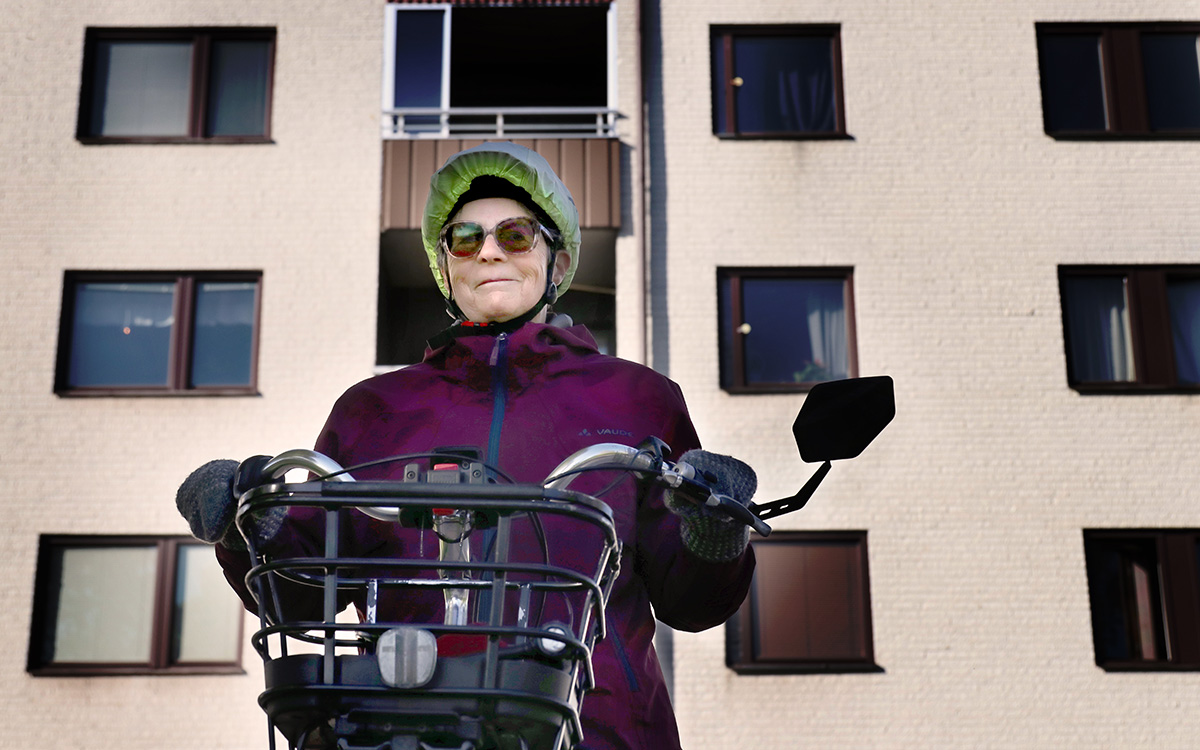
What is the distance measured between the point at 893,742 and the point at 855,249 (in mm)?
4981

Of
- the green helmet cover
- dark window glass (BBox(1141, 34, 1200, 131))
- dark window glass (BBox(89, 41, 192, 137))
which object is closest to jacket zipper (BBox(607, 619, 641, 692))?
the green helmet cover

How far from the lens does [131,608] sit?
12.9 m

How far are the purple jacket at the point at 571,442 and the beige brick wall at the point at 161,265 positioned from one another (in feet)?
35.6

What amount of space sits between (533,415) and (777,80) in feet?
42.3

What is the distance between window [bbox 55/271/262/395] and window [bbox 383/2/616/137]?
2.55m

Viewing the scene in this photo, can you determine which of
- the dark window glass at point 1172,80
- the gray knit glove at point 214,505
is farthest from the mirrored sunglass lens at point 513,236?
the dark window glass at point 1172,80

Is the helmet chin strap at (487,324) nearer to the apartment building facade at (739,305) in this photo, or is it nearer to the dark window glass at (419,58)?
the apartment building facade at (739,305)

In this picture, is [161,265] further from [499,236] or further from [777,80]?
[499,236]

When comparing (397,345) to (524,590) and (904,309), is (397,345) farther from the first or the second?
(524,590)

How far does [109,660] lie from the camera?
12.9 metres

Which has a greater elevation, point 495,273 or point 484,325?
point 495,273

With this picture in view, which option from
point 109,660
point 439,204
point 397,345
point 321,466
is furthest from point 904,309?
point 321,466

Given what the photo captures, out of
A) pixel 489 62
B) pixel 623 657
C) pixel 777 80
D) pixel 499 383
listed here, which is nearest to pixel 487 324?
pixel 499 383

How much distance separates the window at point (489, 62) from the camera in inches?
548
